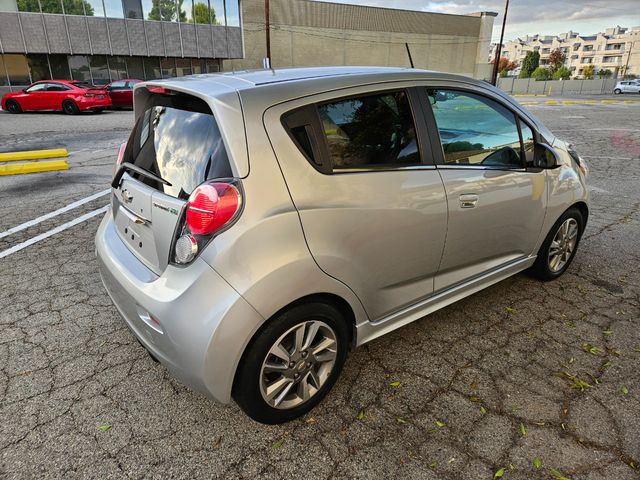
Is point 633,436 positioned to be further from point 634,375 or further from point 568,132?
point 568,132

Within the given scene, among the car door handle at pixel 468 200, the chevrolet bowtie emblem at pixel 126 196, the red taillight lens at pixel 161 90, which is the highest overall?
the red taillight lens at pixel 161 90

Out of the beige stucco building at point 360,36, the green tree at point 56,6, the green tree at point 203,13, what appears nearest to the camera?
the green tree at point 56,6

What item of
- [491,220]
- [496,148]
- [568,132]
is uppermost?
[496,148]

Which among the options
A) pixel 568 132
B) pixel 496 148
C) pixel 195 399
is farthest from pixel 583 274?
pixel 568 132

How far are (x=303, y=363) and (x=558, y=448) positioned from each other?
1.29 metres

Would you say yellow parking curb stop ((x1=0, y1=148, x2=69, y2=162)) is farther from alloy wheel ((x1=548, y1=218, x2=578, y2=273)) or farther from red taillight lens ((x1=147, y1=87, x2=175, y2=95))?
alloy wheel ((x1=548, y1=218, x2=578, y2=273))

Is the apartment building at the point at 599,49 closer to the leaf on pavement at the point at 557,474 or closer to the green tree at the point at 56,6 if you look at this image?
the green tree at the point at 56,6

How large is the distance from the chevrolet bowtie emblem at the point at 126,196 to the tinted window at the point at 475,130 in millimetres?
1795

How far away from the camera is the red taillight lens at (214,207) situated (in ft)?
6.16

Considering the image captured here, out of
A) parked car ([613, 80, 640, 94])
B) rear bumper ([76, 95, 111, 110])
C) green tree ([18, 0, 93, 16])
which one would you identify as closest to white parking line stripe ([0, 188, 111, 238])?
rear bumper ([76, 95, 111, 110])

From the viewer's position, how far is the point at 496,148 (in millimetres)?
2932

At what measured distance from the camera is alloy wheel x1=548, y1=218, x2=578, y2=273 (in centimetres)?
359

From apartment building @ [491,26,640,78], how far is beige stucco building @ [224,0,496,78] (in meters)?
57.8

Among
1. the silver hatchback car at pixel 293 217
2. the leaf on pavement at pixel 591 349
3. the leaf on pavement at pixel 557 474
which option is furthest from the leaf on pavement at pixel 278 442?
the leaf on pavement at pixel 591 349
